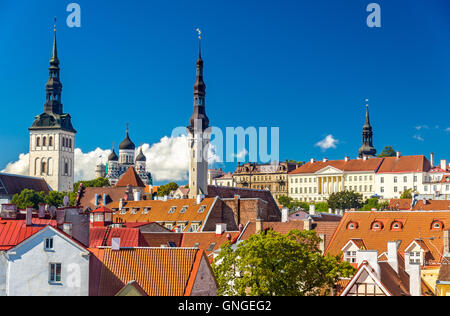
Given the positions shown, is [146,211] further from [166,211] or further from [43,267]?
[43,267]

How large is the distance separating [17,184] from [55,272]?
138 meters

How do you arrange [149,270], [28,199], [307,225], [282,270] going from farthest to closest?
1. [28,199]
2. [307,225]
3. [282,270]
4. [149,270]

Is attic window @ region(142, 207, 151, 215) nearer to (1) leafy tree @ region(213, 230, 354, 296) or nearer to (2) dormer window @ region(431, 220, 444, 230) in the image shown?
(2) dormer window @ region(431, 220, 444, 230)

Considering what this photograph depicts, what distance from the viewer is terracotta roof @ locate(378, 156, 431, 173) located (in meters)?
173

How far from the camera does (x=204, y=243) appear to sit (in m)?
57.4

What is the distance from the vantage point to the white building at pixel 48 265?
107 feet

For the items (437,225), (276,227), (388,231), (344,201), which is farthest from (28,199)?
(437,225)

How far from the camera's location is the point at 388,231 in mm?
51844

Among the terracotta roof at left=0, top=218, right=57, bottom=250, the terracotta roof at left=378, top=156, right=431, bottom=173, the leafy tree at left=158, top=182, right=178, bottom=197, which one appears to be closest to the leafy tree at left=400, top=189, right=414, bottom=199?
the terracotta roof at left=378, top=156, right=431, bottom=173

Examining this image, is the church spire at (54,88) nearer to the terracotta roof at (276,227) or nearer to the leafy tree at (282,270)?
the terracotta roof at (276,227)

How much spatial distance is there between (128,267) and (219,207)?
4439 centimetres

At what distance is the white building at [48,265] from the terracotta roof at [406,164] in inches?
5851

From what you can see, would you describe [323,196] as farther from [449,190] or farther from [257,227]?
[257,227]

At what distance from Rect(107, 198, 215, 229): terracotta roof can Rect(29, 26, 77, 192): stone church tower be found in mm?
110739
